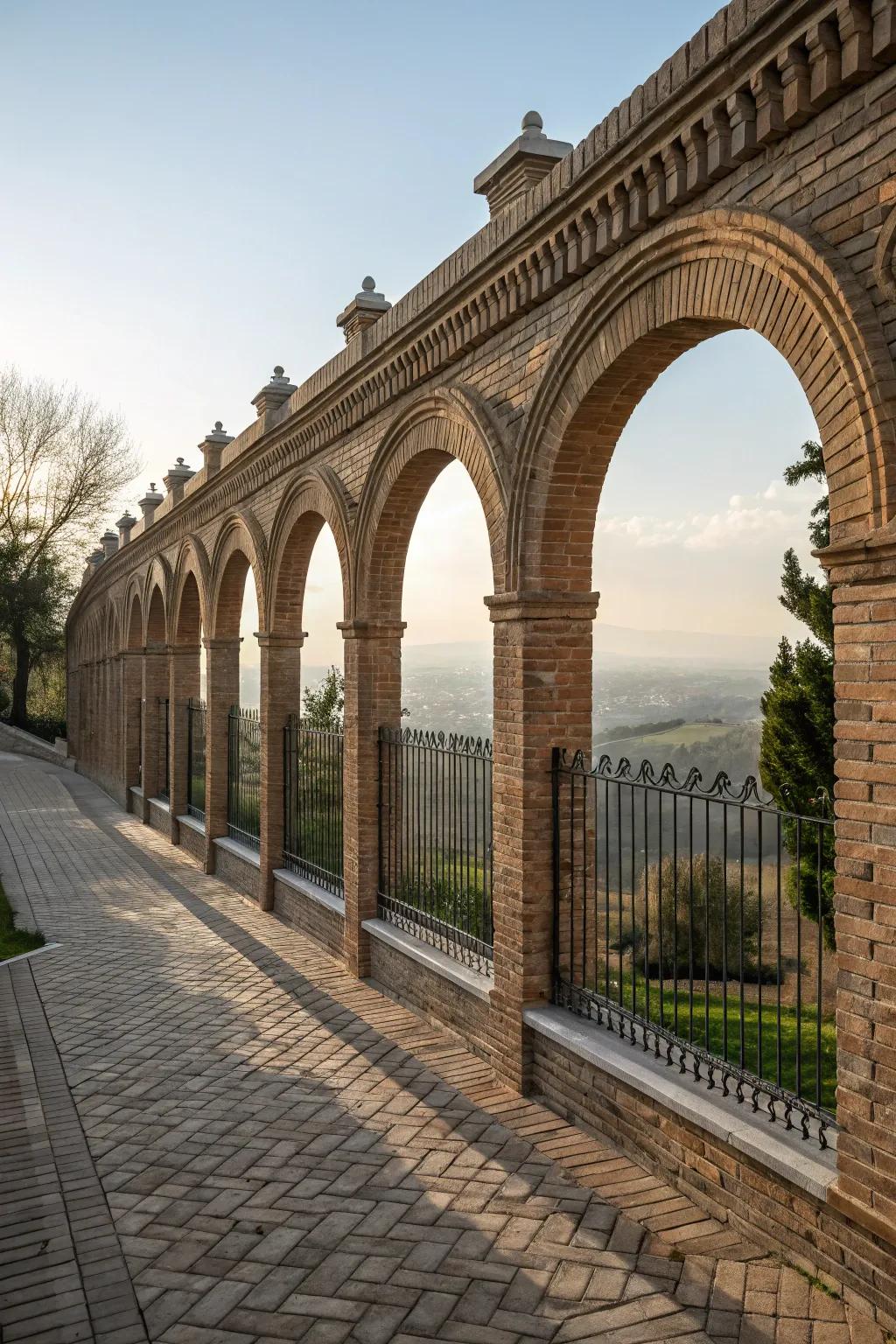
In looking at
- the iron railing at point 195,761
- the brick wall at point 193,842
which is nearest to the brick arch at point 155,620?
the iron railing at point 195,761

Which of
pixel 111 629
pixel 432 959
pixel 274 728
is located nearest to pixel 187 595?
pixel 274 728

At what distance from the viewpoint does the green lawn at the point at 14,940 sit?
9391 millimetres

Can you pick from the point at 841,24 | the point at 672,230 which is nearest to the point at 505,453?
the point at 672,230

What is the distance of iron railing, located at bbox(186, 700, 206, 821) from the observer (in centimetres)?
1611

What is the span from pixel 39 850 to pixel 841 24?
14.7 m

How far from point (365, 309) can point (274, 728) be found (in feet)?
15.2

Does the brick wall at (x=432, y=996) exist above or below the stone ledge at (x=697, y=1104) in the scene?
below

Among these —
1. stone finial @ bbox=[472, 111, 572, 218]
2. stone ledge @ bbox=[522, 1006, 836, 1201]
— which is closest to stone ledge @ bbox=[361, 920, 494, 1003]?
stone ledge @ bbox=[522, 1006, 836, 1201]

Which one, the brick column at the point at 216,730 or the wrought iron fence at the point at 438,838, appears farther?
the brick column at the point at 216,730

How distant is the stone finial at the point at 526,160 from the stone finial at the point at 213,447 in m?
8.44

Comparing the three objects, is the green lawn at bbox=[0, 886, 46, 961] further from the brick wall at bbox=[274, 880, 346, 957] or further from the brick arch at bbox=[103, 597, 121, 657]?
the brick arch at bbox=[103, 597, 121, 657]

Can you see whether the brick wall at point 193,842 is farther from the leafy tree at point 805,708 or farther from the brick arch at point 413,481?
the leafy tree at point 805,708

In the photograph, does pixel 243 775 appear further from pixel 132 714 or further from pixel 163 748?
pixel 132 714

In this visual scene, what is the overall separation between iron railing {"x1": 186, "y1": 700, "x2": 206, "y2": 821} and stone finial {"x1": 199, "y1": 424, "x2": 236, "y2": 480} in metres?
3.85
